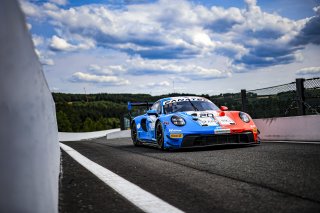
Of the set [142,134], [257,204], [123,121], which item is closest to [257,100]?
[142,134]

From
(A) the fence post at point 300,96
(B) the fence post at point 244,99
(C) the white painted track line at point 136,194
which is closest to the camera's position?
(C) the white painted track line at point 136,194

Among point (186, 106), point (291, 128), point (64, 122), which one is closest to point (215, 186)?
point (186, 106)

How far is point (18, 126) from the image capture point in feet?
6.11

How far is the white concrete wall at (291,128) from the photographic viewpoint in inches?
346

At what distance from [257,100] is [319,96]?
263cm

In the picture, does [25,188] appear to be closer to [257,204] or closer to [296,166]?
[257,204]

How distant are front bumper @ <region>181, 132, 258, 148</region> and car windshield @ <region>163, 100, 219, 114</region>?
129 centimetres

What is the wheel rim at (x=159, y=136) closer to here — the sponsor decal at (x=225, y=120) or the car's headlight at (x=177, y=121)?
the car's headlight at (x=177, y=121)

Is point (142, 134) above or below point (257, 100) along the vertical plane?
below

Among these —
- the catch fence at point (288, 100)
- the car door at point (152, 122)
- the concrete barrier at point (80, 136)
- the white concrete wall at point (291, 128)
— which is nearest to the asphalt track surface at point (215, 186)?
the white concrete wall at point (291, 128)

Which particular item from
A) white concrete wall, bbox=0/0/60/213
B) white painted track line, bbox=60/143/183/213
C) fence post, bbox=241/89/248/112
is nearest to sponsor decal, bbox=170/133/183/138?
white painted track line, bbox=60/143/183/213

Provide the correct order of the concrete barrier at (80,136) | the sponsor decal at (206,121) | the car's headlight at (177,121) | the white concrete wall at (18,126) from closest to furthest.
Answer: the white concrete wall at (18,126) → the sponsor decal at (206,121) → the car's headlight at (177,121) → the concrete barrier at (80,136)

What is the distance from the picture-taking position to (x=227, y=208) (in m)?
2.61

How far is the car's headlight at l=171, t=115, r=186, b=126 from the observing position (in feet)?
26.8
